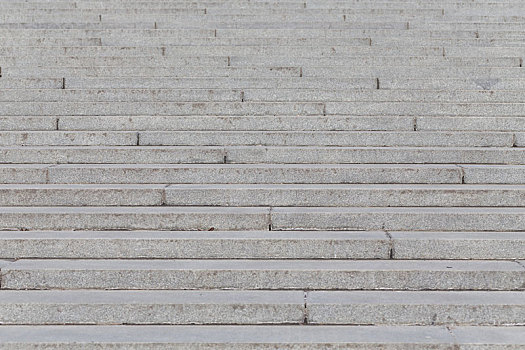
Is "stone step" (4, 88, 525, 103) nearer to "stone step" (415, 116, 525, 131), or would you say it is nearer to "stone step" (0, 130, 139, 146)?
"stone step" (415, 116, 525, 131)

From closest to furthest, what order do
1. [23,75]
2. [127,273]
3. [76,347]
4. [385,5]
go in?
[76,347] < [127,273] < [23,75] < [385,5]

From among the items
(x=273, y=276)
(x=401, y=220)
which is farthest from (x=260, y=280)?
(x=401, y=220)

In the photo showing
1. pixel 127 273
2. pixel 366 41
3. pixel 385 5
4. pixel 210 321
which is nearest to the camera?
pixel 210 321

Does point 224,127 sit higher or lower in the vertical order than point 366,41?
lower

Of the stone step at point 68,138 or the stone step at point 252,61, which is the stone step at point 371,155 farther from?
the stone step at point 252,61

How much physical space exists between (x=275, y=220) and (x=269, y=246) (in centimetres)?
31

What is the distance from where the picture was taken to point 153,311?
3920 millimetres

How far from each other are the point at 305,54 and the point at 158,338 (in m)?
4.82

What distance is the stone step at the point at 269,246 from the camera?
4.42 metres

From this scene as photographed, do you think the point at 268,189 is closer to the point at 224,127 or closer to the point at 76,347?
the point at 224,127

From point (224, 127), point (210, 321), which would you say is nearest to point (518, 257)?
point (210, 321)

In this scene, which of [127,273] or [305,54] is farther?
[305,54]

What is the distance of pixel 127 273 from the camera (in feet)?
13.8

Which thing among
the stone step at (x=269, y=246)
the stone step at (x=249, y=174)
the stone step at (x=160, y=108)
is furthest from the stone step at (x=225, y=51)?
the stone step at (x=269, y=246)
